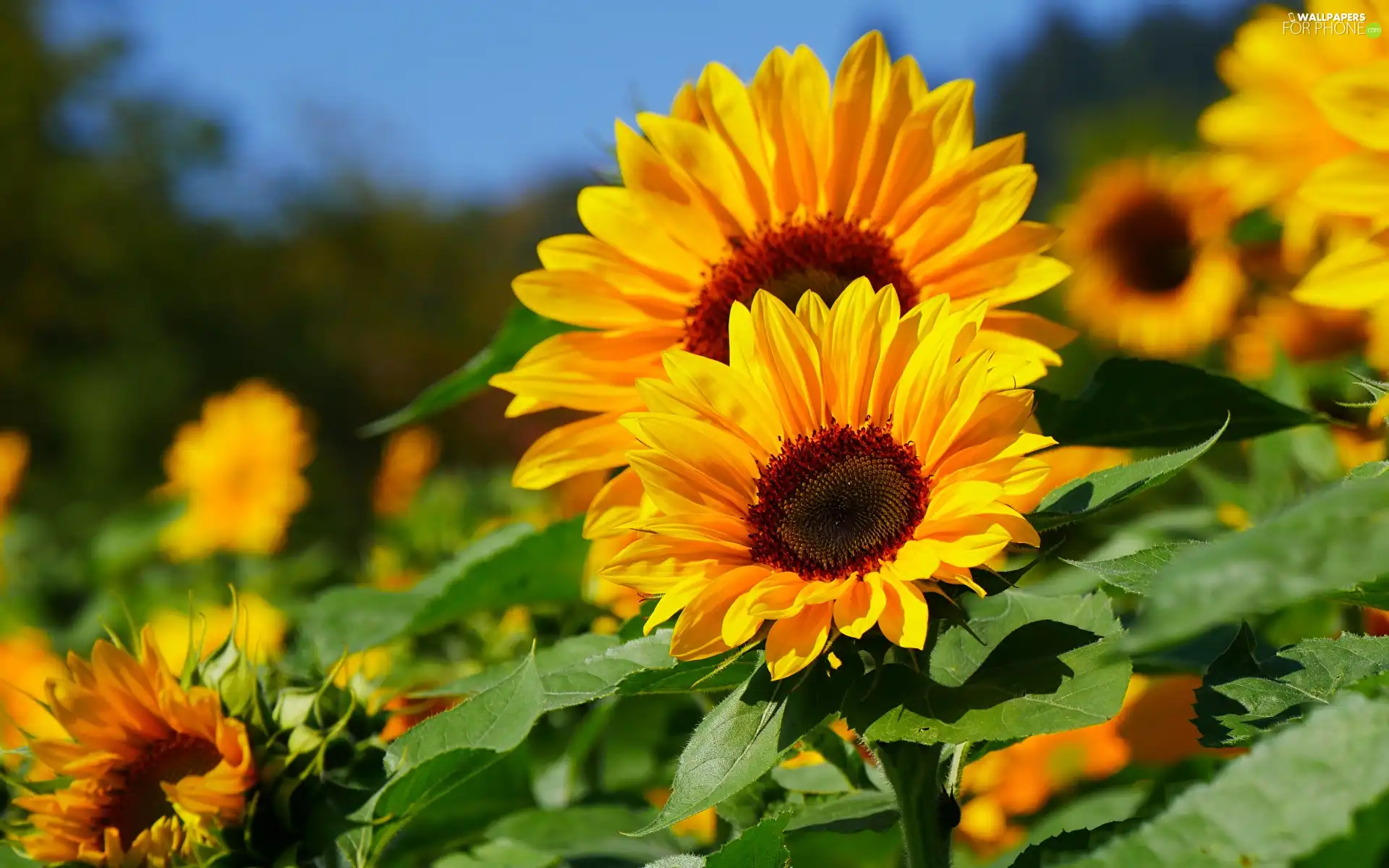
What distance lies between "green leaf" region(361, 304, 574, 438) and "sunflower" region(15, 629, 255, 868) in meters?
0.35

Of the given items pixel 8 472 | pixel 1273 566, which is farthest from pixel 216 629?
pixel 8 472

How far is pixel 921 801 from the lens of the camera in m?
0.85

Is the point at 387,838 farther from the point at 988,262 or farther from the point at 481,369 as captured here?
the point at 988,262

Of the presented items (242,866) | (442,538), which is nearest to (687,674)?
(242,866)

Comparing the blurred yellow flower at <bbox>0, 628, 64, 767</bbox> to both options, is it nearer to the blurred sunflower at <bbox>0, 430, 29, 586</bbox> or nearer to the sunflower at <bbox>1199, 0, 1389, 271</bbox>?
the sunflower at <bbox>1199, 0, 1389, 271</bbox>

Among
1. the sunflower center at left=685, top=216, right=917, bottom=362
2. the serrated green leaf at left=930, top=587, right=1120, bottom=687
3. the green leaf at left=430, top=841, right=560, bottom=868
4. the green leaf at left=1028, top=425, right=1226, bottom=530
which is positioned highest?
the sunflower center at left=685, top=216, right=917, bottom=362

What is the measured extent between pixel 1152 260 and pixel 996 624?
9.56 ft

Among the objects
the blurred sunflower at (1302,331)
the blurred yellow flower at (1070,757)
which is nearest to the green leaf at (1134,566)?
the blurred yellow flower at (1070,757)

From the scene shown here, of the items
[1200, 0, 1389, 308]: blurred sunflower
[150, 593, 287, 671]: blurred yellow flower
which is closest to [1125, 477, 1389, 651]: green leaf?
[1200, 0, 1389, 308]: blurred sunflower

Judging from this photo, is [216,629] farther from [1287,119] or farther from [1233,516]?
[1287,119]

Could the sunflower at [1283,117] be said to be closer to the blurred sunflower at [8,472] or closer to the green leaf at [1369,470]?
the green leaf at [1369,470]

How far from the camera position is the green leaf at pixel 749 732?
2.47 ft

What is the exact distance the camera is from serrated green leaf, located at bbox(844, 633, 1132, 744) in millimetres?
724

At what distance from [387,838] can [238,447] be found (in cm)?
304
